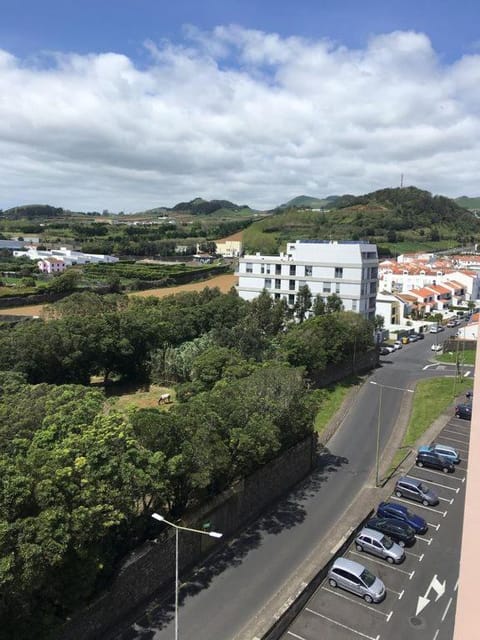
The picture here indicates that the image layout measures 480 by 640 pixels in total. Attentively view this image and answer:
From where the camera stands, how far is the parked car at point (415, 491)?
1000 inches

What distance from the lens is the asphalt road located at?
1716 centimetres

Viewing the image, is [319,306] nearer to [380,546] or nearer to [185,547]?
[380,546]

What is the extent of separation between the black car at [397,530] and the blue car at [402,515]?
465 millimetres

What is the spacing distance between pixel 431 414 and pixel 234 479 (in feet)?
71.3

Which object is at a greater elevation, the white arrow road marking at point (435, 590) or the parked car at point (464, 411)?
the parked car at point (464, 411)

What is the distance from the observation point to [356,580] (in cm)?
1873

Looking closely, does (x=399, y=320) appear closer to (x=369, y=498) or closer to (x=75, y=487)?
(x=369, y=498)

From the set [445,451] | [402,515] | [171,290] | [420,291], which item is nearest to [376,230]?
[420,291]

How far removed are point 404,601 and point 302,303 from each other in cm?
4428

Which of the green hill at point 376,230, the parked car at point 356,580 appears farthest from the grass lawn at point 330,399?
the green hill at point 376,230

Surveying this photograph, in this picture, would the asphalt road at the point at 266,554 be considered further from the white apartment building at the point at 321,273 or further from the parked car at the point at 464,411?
the white apartment building at the point at 321,273

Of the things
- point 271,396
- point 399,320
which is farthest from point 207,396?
point 399,320

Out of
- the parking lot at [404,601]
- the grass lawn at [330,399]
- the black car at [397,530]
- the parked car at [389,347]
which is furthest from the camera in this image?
the parked car at [389,347]

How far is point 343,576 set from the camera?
19.1m
